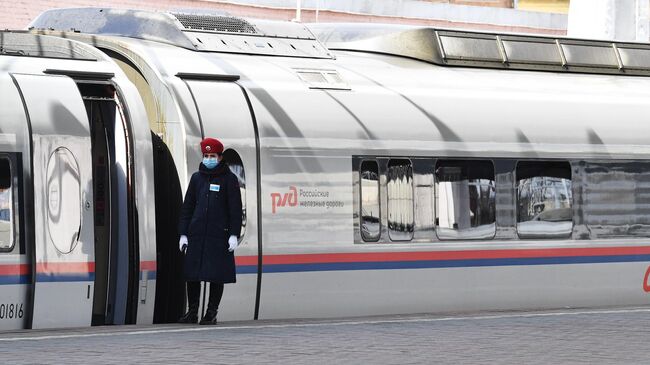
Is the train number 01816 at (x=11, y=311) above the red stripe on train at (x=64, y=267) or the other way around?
the other way around

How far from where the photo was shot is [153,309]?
548 inches

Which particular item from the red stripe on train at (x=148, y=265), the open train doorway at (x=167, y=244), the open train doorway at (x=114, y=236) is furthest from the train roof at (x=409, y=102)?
the red stripe on train at (x=148, y=265)

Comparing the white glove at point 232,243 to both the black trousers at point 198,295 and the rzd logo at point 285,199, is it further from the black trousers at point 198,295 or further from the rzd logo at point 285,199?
the rzd logo at point 285,199

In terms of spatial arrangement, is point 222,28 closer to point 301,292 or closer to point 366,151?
point 366,151

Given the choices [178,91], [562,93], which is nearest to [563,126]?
[562,93]

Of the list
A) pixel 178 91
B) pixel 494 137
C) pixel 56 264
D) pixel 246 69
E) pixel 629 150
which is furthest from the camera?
pixel 629 150

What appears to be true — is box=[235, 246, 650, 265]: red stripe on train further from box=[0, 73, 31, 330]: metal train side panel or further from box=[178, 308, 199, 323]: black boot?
box=[0, 73, 31, 330]: metal train side panel

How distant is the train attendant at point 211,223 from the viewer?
1354 cm

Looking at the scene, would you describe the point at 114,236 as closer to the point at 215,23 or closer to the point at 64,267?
the point at 64,267

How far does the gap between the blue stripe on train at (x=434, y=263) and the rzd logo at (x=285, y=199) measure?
53 cm

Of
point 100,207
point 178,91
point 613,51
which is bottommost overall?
point 100,207

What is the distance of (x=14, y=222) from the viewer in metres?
13.1

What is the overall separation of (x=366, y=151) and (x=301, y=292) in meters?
1.55

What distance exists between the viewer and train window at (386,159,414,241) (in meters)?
15.7
